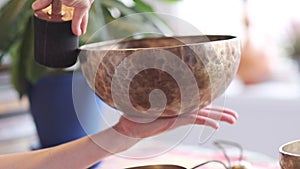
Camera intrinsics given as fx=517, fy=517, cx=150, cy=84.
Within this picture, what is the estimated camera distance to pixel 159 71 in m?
0.63

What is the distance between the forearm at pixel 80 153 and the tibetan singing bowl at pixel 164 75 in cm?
7

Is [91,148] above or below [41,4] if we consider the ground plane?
below

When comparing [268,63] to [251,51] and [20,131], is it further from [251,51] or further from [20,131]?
[20,131]

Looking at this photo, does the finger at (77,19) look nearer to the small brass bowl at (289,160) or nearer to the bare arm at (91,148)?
the bare arm at (91,148)

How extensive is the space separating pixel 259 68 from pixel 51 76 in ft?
4.50

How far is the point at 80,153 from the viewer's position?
0.76m

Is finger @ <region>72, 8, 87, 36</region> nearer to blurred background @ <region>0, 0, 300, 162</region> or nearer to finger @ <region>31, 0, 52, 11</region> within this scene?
finger @ <region>31, 0, 52, 11</region>

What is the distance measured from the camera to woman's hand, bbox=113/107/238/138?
719 millimetres

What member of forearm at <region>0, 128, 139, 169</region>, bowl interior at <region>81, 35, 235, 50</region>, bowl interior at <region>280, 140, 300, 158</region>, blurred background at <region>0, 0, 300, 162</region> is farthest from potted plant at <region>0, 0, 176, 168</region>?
blurred background at <region>0, 0, 300, 162</region>

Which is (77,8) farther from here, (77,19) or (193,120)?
(193,120)

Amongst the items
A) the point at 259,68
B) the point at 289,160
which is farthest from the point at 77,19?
the point at 259,68

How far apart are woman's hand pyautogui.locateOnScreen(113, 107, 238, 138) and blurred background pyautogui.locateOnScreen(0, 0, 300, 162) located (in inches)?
41.8

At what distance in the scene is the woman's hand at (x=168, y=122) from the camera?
2.36 feet

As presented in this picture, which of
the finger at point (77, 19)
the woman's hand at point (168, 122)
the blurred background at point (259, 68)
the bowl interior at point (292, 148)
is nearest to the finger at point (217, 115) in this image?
the woman's hand at point (168, 122)
